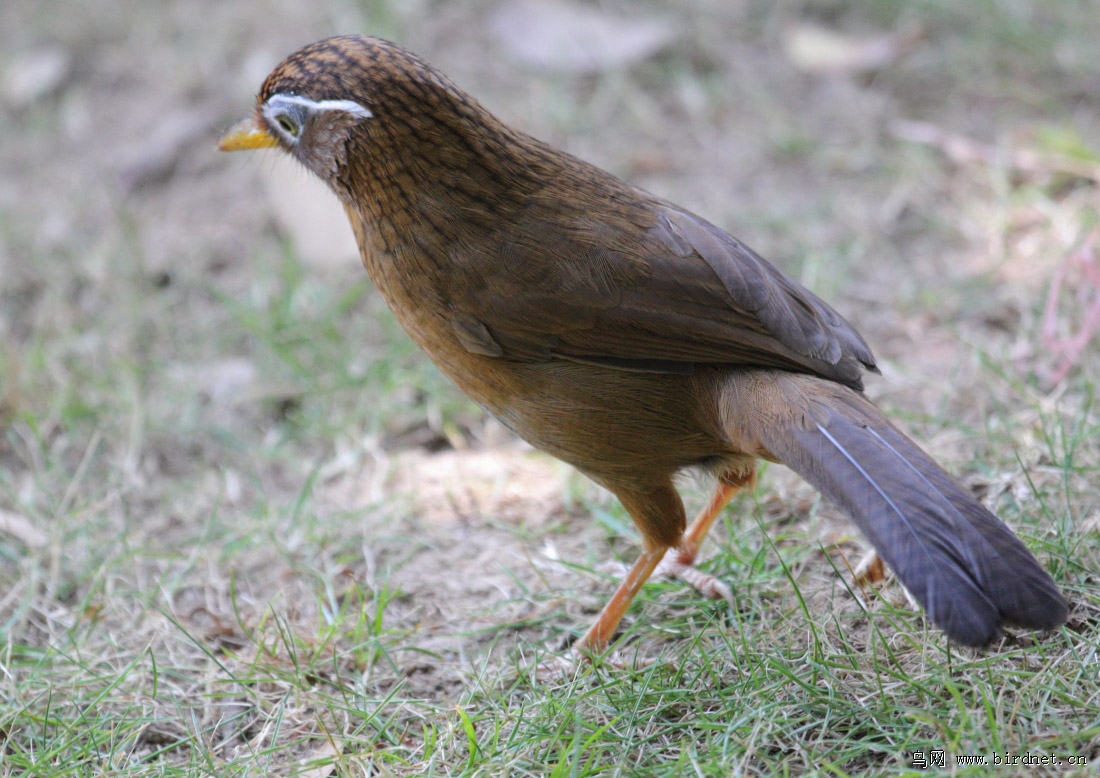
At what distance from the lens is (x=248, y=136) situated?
3895 mm

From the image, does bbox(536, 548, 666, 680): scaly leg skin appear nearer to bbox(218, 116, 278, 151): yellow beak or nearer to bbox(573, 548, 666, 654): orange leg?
bbox(573, 548, 666, 654): orange leg

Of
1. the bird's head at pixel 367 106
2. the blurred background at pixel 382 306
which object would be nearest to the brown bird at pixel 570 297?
the bird's head at pixel 367 106

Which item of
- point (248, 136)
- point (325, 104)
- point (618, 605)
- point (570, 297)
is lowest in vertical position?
point (618, 605)

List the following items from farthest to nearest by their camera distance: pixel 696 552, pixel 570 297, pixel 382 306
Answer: pixel 382 306
pixel 696 552
pixel 570 297

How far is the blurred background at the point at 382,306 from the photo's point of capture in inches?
153

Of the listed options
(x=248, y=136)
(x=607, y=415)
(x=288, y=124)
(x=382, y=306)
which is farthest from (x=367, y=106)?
(x=382, y=306)

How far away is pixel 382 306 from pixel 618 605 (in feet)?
8.20

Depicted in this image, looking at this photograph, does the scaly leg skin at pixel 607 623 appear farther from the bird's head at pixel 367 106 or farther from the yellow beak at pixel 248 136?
the yellow beak at pixel 248 136

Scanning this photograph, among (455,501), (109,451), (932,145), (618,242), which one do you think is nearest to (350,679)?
(455,501)

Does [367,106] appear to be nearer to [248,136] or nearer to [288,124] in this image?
[288,124]

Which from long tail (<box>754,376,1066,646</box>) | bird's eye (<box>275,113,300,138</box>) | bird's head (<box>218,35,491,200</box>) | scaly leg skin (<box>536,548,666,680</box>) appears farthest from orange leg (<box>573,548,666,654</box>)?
bird's eye (<box>275,113,300,138</box>)

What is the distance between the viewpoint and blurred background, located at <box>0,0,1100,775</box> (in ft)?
12.7

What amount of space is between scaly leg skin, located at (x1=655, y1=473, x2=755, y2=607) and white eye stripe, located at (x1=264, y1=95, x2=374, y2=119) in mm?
1624

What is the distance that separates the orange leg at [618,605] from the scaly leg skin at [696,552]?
0.37 ft
